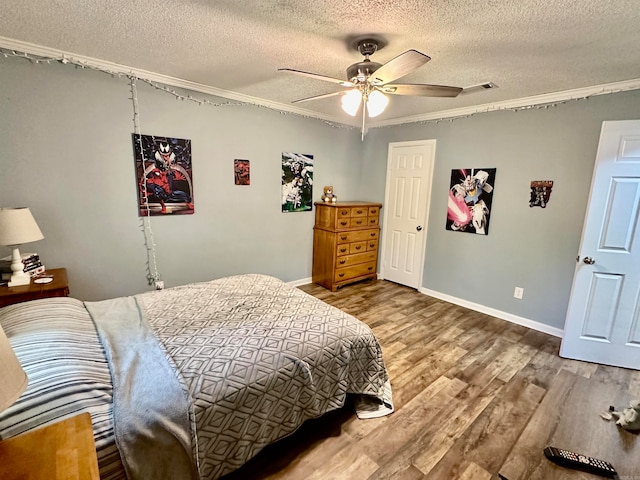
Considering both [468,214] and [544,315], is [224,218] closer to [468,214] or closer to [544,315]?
[468,214]

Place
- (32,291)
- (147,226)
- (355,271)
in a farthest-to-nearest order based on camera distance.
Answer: (355,271)
(147,226)
(32,291)

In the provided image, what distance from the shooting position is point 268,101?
348 centimetres

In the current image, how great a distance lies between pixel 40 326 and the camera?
4.72 ft

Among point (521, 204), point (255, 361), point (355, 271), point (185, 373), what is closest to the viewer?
point (185, 373)

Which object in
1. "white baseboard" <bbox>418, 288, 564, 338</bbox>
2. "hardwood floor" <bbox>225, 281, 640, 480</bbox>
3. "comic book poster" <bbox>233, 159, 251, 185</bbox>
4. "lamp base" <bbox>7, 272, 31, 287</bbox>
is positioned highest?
"comic book poster" <bbox>233, 159, 251, 185</bbox>

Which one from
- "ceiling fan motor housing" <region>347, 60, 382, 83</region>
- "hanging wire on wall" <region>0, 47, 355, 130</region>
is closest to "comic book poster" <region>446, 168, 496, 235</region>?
"ceiling fan motor housing" <region>347, 60, 382, 83</region>

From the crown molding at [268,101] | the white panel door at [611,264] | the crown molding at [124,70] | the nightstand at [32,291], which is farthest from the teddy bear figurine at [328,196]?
the nightstand at [32,291]

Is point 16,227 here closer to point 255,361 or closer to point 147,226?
point 147,226

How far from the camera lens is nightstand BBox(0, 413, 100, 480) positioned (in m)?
0.77

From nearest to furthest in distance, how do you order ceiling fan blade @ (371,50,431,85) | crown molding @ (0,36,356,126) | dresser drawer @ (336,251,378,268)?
ceiling fan blade @ (371,50,431,85)
crown molding @ (0,36,356,126)
dresser drawer @ (336,251,378,268)

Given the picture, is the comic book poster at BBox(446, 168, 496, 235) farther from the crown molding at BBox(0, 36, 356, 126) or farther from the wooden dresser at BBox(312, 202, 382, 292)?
the crown molding at BBox(0, 36, 356, 126)

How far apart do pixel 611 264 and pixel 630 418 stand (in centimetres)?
119

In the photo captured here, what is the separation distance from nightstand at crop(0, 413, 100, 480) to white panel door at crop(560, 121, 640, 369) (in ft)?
11.2

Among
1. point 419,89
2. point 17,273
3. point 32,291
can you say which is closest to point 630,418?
point 419,89
